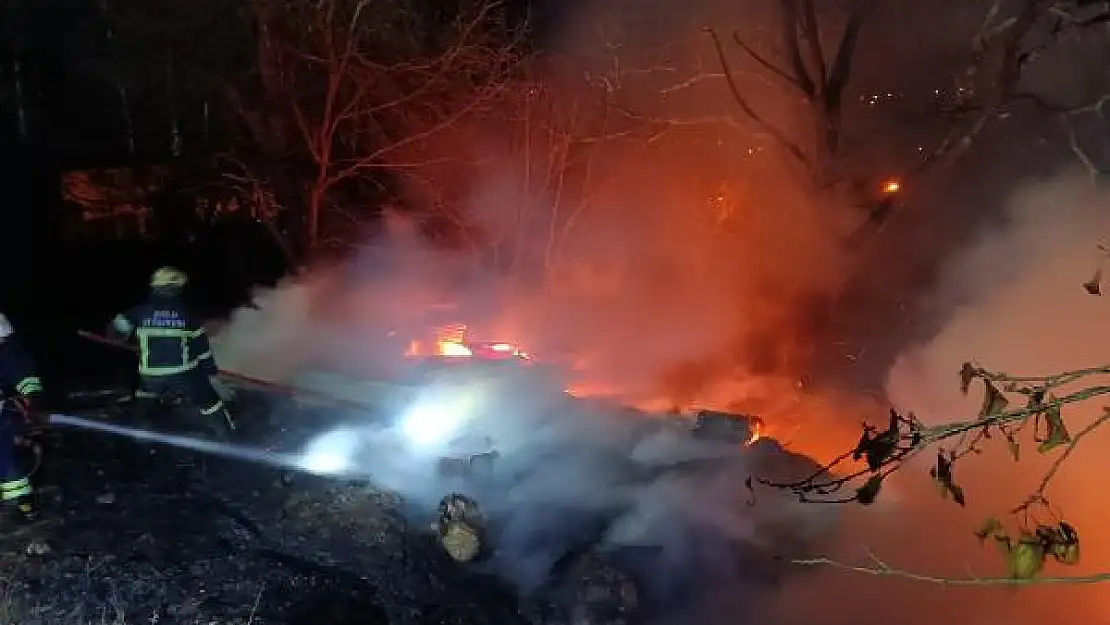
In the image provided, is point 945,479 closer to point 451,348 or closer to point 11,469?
point 11,469

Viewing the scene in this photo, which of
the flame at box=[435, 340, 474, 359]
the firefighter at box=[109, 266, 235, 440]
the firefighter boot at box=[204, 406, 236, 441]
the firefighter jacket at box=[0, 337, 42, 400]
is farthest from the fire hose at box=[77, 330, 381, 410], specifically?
the firefighter jacket at box=[0, 337, 42, 400]

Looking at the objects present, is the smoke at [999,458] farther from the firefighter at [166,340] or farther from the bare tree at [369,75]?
the bare tree at [369,75]

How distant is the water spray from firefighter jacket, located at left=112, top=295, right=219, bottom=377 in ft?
2.39

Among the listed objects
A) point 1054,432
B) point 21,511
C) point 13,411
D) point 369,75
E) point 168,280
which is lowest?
point 21,511

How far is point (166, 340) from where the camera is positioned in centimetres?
739

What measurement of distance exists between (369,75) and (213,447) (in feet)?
21.4

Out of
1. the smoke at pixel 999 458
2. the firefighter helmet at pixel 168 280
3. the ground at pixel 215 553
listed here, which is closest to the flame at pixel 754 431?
the smoke at pixel 999 458

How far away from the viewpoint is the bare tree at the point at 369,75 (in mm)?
12102

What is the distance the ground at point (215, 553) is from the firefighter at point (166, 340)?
623mm

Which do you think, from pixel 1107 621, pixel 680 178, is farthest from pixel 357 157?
pixel 1107 621

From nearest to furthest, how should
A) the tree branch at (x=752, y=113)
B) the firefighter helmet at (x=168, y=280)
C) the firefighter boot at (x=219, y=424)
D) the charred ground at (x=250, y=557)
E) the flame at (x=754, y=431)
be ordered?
the charred ground at (x=250, y=557)
the firefighter helmet at (x=168, y=280)
the firefighter boot at (x=219, y=424)
the flame at (x=754, y=431)
the tree branch at (x=752, y=113)

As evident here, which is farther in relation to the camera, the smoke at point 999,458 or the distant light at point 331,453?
the smoke at point 999,458

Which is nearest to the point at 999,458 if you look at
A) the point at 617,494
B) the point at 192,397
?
the point at 617,494

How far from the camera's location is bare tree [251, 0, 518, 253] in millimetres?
12102
